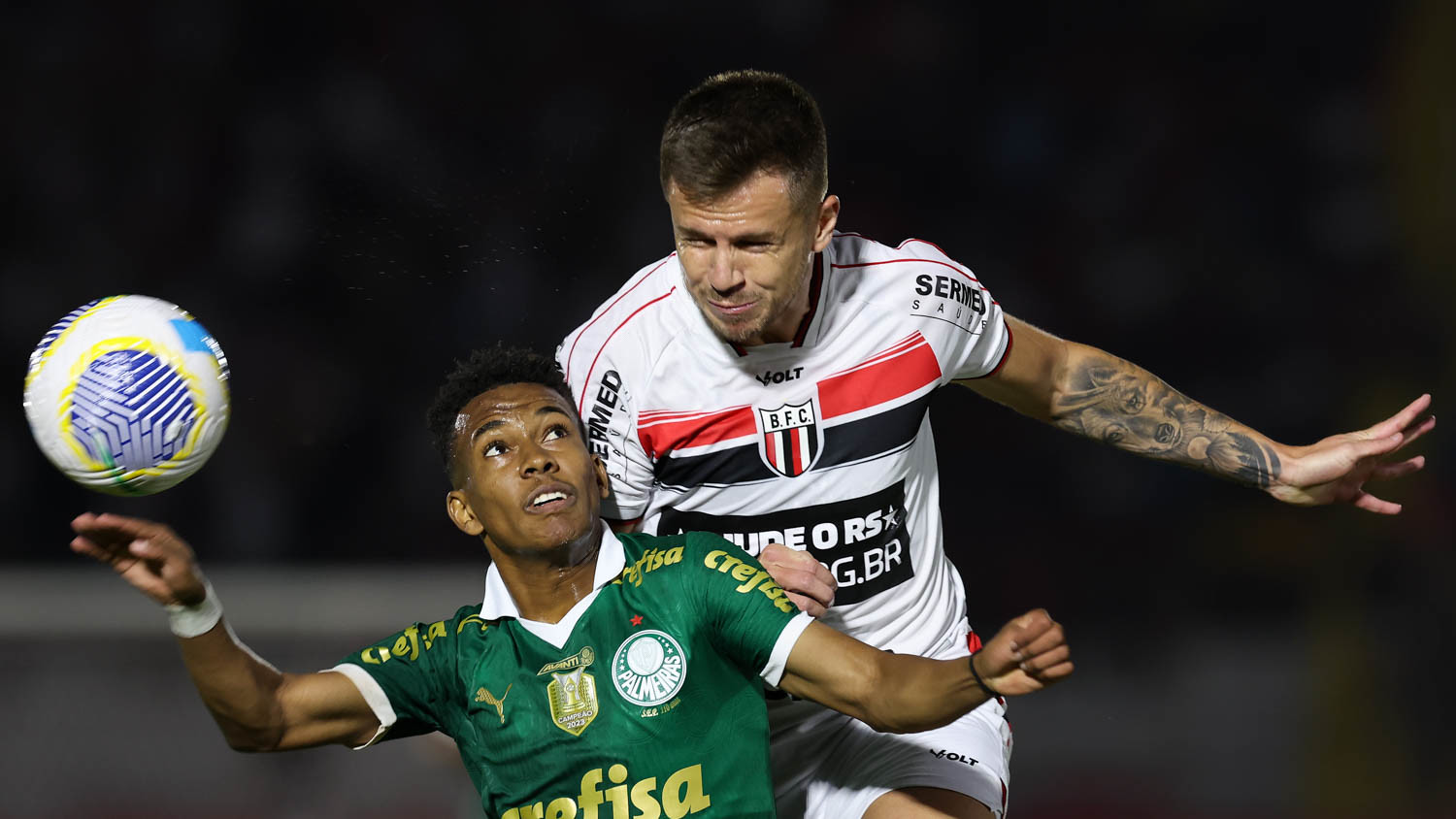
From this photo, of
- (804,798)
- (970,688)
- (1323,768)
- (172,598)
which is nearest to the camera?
(970,688)

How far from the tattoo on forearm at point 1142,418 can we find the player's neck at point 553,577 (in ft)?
4.33

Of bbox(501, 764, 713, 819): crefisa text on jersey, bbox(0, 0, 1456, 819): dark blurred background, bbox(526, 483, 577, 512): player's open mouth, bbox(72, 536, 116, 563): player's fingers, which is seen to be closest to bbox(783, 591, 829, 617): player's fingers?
bbox(501, 764, 713, 819): crefisa text on jersey

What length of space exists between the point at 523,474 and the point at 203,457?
0.63 metres

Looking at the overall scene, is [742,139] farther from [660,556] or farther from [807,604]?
[807,604]

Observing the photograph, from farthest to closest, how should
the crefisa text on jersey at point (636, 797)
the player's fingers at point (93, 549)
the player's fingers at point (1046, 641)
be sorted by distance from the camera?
1. the crefisa text on jersey at point (636, 797)
2. the player's fingers at point (93, 549)
3. the player's fingers at point (1046, 641)

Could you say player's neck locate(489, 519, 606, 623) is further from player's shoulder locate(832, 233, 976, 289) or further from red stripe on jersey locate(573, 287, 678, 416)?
player's shoulder locate(832, 233, 976, 289)

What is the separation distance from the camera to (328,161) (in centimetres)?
679

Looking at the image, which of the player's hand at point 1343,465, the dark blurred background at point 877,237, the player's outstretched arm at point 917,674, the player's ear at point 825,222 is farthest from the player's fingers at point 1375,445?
the dark blurred background at point 877,237

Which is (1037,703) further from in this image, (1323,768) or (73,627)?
(73,627)

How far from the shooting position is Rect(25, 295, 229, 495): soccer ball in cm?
258

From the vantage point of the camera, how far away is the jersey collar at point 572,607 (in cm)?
281

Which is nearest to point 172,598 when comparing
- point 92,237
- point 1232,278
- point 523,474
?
point 523,474

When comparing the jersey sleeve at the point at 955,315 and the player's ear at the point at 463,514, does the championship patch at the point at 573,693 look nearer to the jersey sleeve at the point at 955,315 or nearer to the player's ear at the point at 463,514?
the player's ear at the point at 463,514

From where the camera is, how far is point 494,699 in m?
2.78
